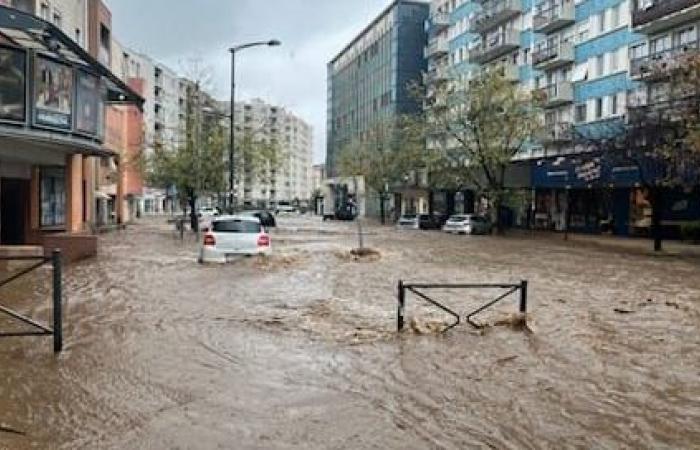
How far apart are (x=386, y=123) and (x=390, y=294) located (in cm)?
6356

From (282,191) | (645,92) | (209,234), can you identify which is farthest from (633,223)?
(282,191)

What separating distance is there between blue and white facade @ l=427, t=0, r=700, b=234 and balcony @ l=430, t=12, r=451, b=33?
50.9ft

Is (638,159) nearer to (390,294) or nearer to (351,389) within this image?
(390,294)

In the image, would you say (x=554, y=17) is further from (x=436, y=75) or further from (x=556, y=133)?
(x=436, y=75)

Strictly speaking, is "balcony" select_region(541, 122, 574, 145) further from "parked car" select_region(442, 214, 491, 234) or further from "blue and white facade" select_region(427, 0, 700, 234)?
"parked car" select_region(442, 214, 491, 234)

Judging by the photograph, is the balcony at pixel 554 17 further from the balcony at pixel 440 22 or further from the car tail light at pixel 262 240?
the car tail light at pixel 262 240

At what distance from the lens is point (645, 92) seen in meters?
45.7

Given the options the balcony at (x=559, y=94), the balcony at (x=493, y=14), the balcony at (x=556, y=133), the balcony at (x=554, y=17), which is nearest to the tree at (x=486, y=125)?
the balcony at (x=556, y=133)

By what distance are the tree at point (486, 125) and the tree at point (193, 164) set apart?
14111 millimetres

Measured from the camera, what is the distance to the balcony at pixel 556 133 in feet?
178

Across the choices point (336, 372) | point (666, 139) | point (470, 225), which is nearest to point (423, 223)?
point (470, 225)

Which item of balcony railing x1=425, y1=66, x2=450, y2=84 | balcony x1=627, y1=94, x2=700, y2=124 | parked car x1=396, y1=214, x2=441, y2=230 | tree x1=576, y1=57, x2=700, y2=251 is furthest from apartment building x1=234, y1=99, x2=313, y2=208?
balcony x1=627, y1=94, x2=700, y2=124

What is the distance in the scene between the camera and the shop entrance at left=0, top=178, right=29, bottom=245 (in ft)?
95.4

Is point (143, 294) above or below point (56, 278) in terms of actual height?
below
